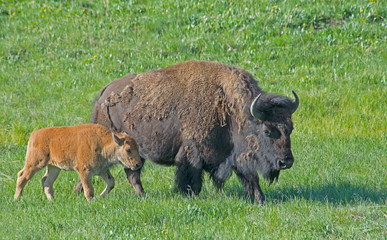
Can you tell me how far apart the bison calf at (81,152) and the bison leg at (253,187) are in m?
1.48

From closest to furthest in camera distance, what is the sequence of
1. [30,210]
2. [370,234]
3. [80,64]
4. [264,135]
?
[370,234] → [30,210] → [264,135] → [80,64]

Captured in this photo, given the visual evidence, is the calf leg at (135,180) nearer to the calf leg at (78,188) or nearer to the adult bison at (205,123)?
the adult bison at (205,123)

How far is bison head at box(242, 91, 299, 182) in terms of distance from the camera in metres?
7.37

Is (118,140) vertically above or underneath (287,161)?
above

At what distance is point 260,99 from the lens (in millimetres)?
7746

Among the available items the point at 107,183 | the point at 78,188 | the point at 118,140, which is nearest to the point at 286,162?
the point at 118,140

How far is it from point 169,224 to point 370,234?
82.9 inches

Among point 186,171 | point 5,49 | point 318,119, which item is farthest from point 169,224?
point 5,49

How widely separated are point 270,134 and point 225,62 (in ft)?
23.1

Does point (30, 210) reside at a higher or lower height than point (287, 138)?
lower

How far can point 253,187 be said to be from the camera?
7.88 meters

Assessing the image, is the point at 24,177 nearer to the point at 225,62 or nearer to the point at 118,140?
the point at 118,140

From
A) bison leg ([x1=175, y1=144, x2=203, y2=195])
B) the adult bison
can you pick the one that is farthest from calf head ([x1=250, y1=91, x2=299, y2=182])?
bison leg ([x1=175, y1=144, x2=203, y2=195])

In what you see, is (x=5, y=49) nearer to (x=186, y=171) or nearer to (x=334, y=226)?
(x=186, y=171)
